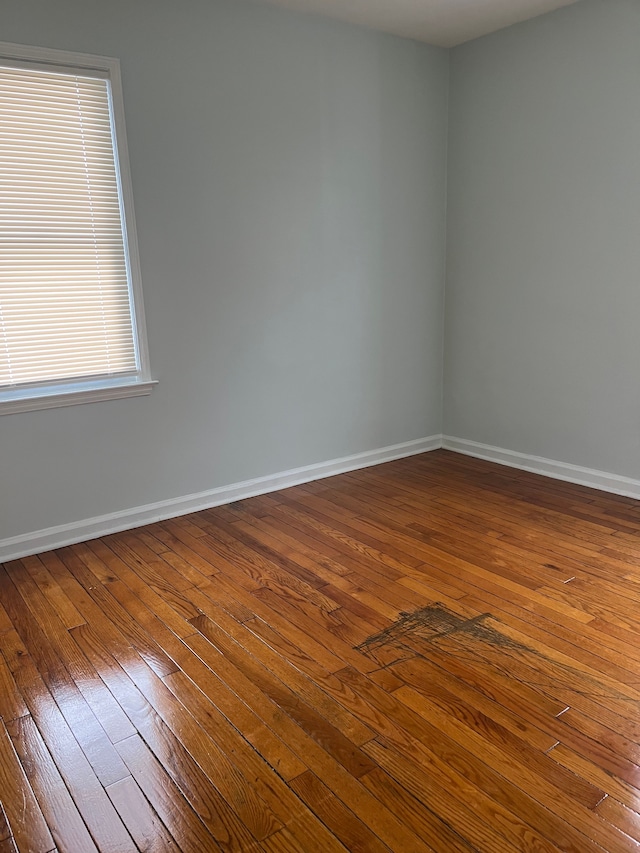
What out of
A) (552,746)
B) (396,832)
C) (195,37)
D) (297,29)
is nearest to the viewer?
(396,832)

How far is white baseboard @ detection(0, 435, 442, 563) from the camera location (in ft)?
10.2

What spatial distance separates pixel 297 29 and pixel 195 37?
0.64 metres

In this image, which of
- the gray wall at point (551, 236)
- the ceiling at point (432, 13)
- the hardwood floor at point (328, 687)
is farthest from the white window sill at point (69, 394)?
the gray wall at point (551, 236)

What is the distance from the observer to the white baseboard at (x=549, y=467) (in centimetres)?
369

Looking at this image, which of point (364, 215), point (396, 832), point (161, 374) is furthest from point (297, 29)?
point (396, 832)

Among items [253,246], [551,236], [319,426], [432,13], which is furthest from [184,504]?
[432,13]

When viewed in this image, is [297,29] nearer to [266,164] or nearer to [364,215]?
[266,164]

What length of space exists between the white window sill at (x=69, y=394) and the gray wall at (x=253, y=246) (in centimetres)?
5

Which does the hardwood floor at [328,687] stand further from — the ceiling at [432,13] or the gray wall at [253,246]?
the ceiling at [432,13]

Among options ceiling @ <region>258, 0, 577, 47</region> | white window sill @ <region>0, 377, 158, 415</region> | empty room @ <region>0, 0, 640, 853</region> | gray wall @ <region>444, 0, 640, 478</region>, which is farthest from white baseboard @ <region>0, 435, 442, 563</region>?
ceiling @ <region>258, 0, 577, 47</region>

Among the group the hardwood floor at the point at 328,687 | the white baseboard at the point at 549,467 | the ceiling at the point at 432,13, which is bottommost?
the hardwood floor at the point at 328,687

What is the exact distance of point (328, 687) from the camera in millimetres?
2074

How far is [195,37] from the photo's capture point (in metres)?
3.18

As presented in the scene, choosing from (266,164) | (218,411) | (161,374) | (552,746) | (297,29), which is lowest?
(552,746)
